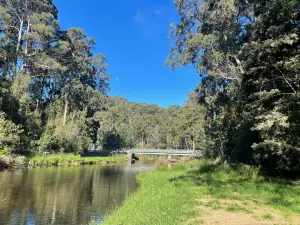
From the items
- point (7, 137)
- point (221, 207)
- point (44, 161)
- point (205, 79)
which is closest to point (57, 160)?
point (44, 161)

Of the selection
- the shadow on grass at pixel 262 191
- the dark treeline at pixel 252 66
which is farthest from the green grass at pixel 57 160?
the shadow on grass at pixel 262 191

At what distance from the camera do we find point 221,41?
20.8m

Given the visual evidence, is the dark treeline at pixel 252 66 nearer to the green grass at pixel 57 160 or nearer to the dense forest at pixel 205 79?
the dense forest at pixel 205 79

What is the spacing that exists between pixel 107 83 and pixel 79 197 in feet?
132

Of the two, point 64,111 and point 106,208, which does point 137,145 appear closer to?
point 64,111

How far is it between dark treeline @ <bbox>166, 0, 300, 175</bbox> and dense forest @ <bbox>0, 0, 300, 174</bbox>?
58mm

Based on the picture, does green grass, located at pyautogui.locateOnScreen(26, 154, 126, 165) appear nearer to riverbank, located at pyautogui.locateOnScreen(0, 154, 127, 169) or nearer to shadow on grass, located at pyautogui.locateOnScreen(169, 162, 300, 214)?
riverbank, located at pyautogui.locateOnScreen(0, 154, 127, 169)

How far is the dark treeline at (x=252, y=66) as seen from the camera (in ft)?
43.0

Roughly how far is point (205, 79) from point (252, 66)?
634 inches

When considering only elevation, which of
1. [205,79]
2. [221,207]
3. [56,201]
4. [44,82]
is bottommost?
[56,201]

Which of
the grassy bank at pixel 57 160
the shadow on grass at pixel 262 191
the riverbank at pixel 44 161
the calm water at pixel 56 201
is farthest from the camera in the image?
the grassy bank at pixel 57 160

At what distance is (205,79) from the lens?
31625 mm

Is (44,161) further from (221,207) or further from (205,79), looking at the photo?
(221,207)

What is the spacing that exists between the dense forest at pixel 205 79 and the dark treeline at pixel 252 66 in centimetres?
6
